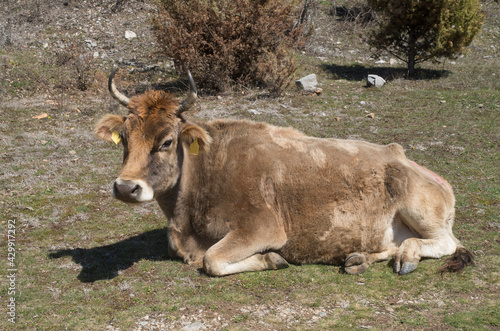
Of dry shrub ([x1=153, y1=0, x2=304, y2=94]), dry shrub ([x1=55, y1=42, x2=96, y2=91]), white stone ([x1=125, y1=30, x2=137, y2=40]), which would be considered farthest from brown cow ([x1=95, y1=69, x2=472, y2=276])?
white stone ([x1=125, y1=30, x2=137, y2=40])

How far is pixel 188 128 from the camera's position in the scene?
6254 mm

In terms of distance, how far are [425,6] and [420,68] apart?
9.89 ft

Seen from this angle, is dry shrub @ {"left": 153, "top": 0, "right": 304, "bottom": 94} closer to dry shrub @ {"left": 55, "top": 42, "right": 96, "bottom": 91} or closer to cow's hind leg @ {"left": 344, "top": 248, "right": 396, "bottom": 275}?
dry shrub @ {"left": 55, "top": 42, "right": 96, "bottom": 91}

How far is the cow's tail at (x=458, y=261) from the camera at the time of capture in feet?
19.6

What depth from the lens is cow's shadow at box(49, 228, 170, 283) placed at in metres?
6.16

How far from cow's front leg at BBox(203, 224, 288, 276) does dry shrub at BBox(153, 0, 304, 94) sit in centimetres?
963

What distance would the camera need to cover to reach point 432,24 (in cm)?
1848

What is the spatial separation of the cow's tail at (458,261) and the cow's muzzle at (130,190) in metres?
4.05

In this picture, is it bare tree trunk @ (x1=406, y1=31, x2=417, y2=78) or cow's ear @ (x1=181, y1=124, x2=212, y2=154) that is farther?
bare tree trunk @ (x1=406, y1=31, x2=417, y2=78)

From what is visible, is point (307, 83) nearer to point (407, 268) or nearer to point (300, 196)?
point (300, 196)

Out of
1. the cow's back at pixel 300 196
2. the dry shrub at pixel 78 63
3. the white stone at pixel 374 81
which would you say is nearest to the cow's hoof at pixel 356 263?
the cow's back at pixel 300 196

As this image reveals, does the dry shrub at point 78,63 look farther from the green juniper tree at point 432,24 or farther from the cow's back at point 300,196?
the green juniper tree at point 432,24

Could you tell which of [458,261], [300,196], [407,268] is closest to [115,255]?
[300,196]

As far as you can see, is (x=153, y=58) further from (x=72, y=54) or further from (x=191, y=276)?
(x=191, y=276)
